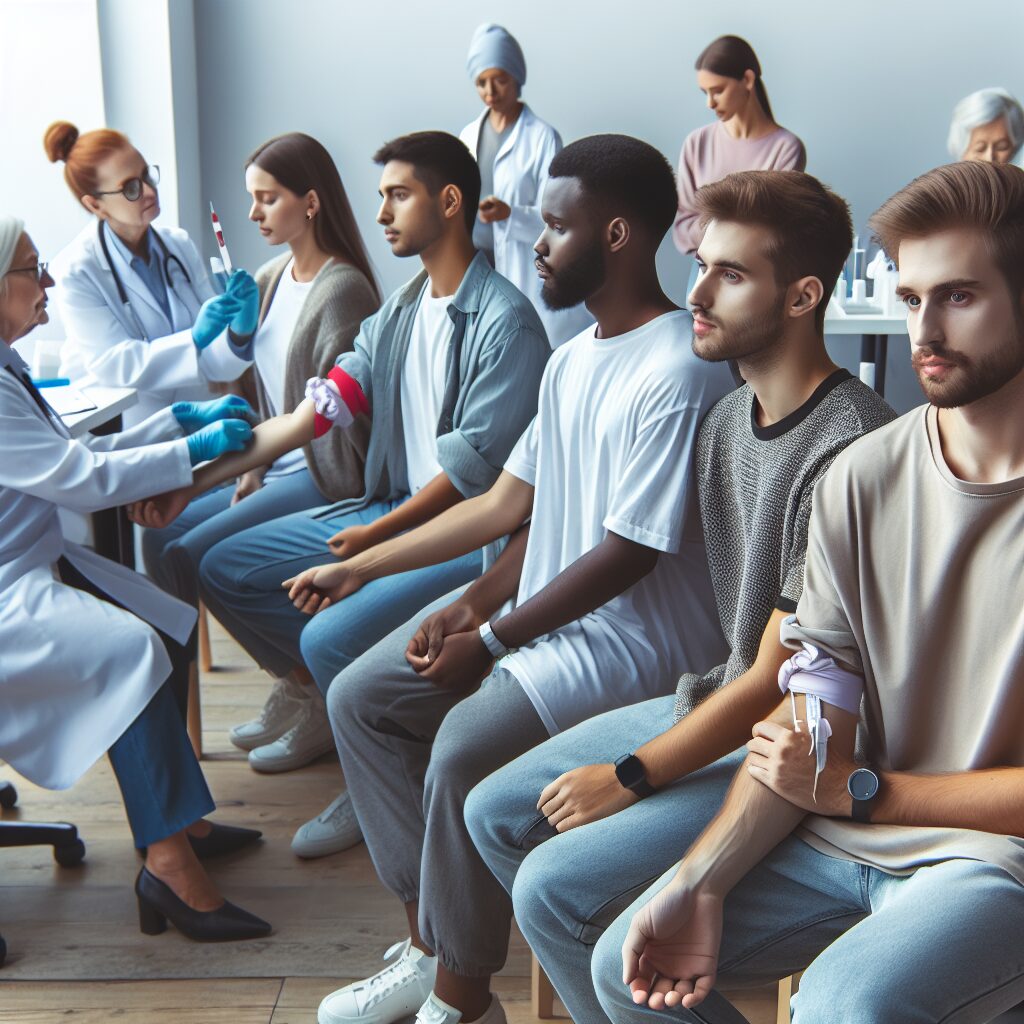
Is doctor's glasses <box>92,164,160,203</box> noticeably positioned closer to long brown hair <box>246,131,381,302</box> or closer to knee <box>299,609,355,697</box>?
long brown hair <box>246,131,381,302</box>

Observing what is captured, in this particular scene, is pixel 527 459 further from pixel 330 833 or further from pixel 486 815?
pixel 330 833

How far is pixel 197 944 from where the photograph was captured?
2.00m

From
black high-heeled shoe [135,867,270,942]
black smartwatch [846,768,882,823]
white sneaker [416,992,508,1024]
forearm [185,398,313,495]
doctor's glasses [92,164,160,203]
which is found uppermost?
doctor's glasses [92,164,160,203]

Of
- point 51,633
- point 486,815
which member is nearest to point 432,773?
point 486,815

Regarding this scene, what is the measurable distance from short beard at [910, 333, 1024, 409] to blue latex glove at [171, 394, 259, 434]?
5.00 feet

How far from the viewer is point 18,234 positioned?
207 cm

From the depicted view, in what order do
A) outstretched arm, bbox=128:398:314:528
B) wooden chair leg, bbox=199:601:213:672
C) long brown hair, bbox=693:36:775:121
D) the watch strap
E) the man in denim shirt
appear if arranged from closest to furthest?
1. the watch strap
2. the man in denim shirt
3. outstretched arm, bbox=128:398:314:528
4. wooden chair leg, bbox=199:601:213:672
5. long brown hair, bbox=693:36:775:121

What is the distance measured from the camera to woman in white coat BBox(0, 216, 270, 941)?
76.0 inches

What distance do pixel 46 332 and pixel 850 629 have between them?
3389 millimetres

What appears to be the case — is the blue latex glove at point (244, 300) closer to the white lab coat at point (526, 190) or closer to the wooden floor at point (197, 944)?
the wooden floor at point (197, 944)

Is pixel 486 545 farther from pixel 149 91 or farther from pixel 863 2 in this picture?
pixel 863 2

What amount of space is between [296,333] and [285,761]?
0.87 meters

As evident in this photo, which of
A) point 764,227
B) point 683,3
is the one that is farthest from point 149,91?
point 764,227

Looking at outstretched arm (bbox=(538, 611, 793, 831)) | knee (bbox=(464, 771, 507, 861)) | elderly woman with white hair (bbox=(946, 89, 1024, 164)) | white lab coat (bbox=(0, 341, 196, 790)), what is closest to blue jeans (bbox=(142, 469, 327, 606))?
white lab coat (bbox=(0, 341, 196, 790))
